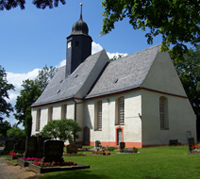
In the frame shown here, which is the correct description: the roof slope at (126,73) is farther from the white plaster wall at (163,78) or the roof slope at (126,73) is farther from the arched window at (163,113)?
the arched window at (163,113)

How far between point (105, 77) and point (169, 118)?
29.5 ft

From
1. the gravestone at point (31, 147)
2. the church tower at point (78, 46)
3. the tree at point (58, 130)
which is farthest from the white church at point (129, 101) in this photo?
the gravestone at point (31, 147)

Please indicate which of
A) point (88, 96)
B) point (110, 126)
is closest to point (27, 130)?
point (88, 96)

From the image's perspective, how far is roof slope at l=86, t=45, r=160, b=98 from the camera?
2241 centimetres

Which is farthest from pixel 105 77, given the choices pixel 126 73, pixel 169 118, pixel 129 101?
pixel 169 118

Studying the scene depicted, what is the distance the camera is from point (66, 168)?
352 inches

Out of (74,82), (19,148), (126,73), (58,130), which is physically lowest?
(19,148)

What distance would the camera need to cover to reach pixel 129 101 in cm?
2180

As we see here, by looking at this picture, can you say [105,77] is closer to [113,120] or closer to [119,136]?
[113,120]

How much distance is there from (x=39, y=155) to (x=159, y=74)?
15116 mm

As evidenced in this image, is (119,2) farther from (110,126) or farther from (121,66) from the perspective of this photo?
(121,66)

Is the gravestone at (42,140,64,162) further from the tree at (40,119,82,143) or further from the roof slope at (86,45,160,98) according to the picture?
the roof slope at (86,45,160,98)

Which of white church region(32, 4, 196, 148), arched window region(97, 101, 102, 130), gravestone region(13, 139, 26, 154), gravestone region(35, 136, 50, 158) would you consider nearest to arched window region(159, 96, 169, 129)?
white church region(32, 4, 196, 148)

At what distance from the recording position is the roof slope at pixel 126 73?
22.4 meters
